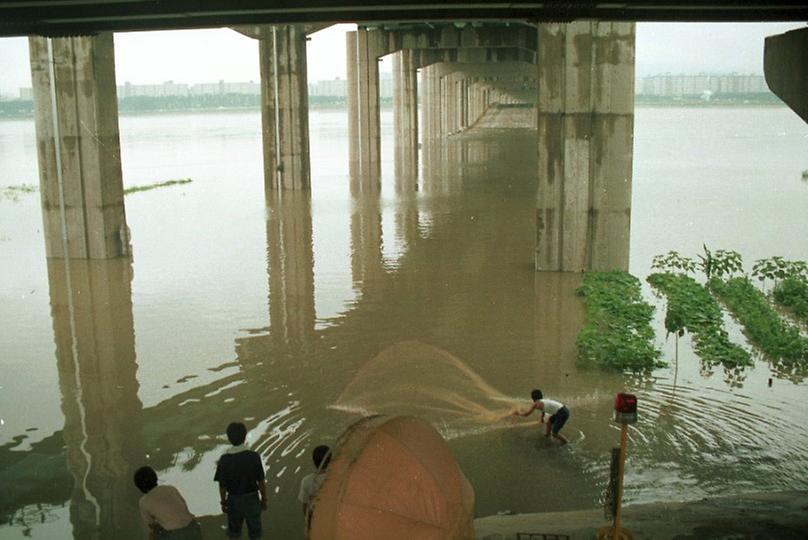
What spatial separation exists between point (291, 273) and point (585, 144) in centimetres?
793

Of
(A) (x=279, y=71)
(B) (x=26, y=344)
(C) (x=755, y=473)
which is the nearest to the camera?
(C) (x=755, y=473)

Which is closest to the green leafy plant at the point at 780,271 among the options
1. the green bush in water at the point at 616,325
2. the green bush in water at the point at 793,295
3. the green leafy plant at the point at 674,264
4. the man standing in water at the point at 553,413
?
the green bush in water at the point at 793,295

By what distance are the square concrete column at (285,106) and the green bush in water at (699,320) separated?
24802 millimetres

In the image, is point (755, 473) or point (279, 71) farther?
point (279, 71)

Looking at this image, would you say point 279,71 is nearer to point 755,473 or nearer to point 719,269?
point 719,269

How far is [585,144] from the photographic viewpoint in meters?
22.4

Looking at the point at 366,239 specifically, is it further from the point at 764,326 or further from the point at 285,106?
the point at 285,106

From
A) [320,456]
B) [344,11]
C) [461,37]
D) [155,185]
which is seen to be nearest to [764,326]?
[344,11]

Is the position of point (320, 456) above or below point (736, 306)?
above

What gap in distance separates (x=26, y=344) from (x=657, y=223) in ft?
73.2

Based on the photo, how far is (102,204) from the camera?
25609mm

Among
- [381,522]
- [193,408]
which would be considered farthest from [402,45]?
[381,522]

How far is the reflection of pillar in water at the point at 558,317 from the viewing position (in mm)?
16531

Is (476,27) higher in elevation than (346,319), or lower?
higher
